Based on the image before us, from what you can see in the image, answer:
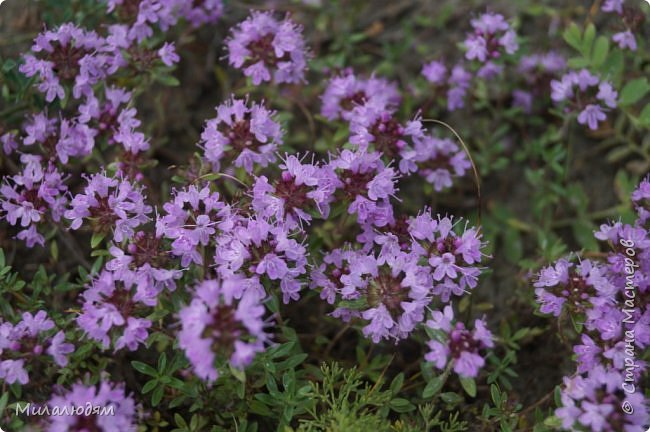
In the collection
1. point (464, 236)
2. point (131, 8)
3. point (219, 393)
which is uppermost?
point (131, 8)

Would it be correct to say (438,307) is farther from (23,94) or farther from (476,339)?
(23,94)

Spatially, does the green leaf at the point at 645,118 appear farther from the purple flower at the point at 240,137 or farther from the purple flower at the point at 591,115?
the purple flower at the point at 240,137

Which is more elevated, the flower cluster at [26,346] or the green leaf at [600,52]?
the green leaf at [600,52]

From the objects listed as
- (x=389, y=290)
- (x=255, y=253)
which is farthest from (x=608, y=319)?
(x=255, y=253)

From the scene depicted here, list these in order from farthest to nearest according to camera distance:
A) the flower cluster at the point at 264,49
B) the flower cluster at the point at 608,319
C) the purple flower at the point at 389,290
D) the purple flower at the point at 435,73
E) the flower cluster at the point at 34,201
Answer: the purple flower at the point at 435,73 < the flower cluster at the point at 264,49 < the flower cluster at the point at 34,201 < the purple flower at the point at 389,290 < the flower cluster at the point at 608,319

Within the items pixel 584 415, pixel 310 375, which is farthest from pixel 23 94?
pixel 584 415

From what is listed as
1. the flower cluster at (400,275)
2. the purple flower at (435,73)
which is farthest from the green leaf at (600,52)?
the flower cluster at (400,275)

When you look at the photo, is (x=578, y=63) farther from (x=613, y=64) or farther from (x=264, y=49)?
(x=264, y=49)

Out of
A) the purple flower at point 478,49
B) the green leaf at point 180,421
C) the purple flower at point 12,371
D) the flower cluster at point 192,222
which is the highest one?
the purple flower at point 478,49
